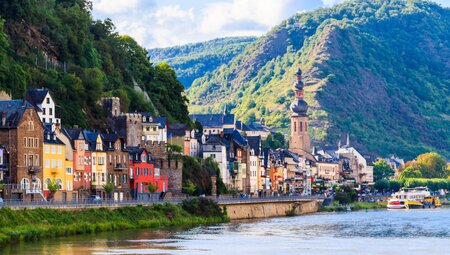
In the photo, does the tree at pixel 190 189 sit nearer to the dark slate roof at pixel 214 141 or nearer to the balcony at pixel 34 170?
the dark slate roof at pixel 214 141

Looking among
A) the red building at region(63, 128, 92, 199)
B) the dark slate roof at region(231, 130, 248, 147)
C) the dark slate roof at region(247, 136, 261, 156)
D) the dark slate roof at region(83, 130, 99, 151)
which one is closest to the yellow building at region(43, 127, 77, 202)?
the red building at region(63, 128, 92, 199)

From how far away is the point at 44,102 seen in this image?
12206cm

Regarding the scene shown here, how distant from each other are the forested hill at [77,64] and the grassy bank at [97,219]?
57.1 feet

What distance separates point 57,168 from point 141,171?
17.0 meters

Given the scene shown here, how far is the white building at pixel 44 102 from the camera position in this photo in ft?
398

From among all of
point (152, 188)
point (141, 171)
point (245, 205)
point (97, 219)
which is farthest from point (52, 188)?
point (245, 205)

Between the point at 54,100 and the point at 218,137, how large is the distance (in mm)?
36786

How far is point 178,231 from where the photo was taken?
105 meters

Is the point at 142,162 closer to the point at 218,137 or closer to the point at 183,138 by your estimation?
the point at 183,138

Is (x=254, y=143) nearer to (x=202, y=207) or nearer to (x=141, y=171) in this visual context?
(x=141, y=171)

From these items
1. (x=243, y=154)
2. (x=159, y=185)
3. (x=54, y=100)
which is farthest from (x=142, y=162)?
(x=243, y=154)

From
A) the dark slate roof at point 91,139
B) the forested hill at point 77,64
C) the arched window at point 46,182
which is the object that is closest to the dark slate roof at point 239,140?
the forested hill at point 77,64

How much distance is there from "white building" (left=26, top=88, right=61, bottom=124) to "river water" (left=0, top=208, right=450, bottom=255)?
19.9m

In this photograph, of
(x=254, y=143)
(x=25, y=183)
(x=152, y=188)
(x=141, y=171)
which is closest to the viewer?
(x=25, y=183)
